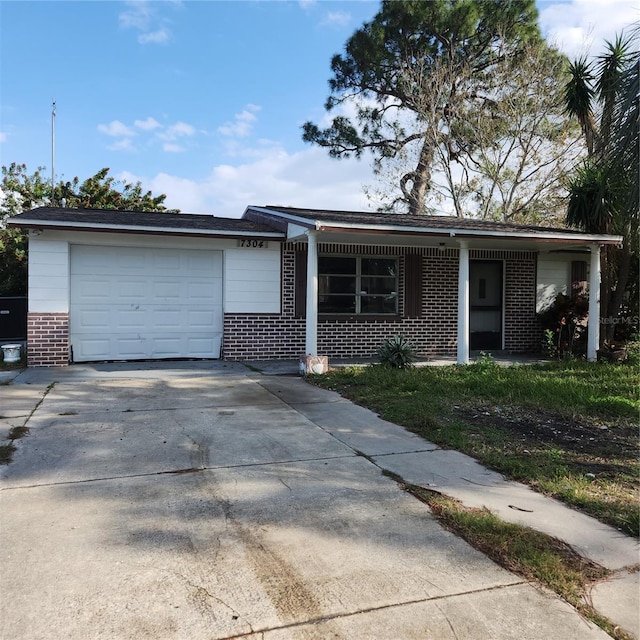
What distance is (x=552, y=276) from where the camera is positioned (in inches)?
532

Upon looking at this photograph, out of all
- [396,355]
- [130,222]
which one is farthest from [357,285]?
[130,222]

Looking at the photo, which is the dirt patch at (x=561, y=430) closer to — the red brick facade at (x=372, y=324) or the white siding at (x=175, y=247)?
the red brick facade at (x=372, y=324)

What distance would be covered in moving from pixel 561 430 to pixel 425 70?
18247 millimetres

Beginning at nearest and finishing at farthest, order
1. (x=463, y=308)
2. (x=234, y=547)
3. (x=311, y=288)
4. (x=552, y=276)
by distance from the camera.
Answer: (x=234, y=547) → (x=311, y=288) → (x=463, y=308) → (x=552, y=276)

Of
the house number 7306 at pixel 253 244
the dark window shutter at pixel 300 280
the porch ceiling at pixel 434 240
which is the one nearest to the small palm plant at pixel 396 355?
the porch ceiling at pixel 434 240

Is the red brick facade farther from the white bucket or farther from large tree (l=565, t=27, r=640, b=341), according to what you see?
large tree (l=565, t=27, r=640, b=341)

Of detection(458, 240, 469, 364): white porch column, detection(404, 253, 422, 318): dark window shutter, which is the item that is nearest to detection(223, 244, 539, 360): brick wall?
detection(404, 253, 422, 318): dark window shutter

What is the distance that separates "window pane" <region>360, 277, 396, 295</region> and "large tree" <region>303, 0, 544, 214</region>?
11.2 meters

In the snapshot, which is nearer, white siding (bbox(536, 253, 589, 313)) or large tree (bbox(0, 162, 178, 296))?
white siding (bbox(536, 253, 589, 313))

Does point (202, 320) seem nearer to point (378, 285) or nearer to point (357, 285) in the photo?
point (357, 285)

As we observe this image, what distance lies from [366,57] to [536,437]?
62.6ft

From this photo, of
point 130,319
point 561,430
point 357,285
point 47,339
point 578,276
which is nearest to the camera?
point 561,430

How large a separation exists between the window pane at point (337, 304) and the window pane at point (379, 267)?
0.69 meters

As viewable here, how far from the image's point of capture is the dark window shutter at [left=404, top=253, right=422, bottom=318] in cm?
1218
